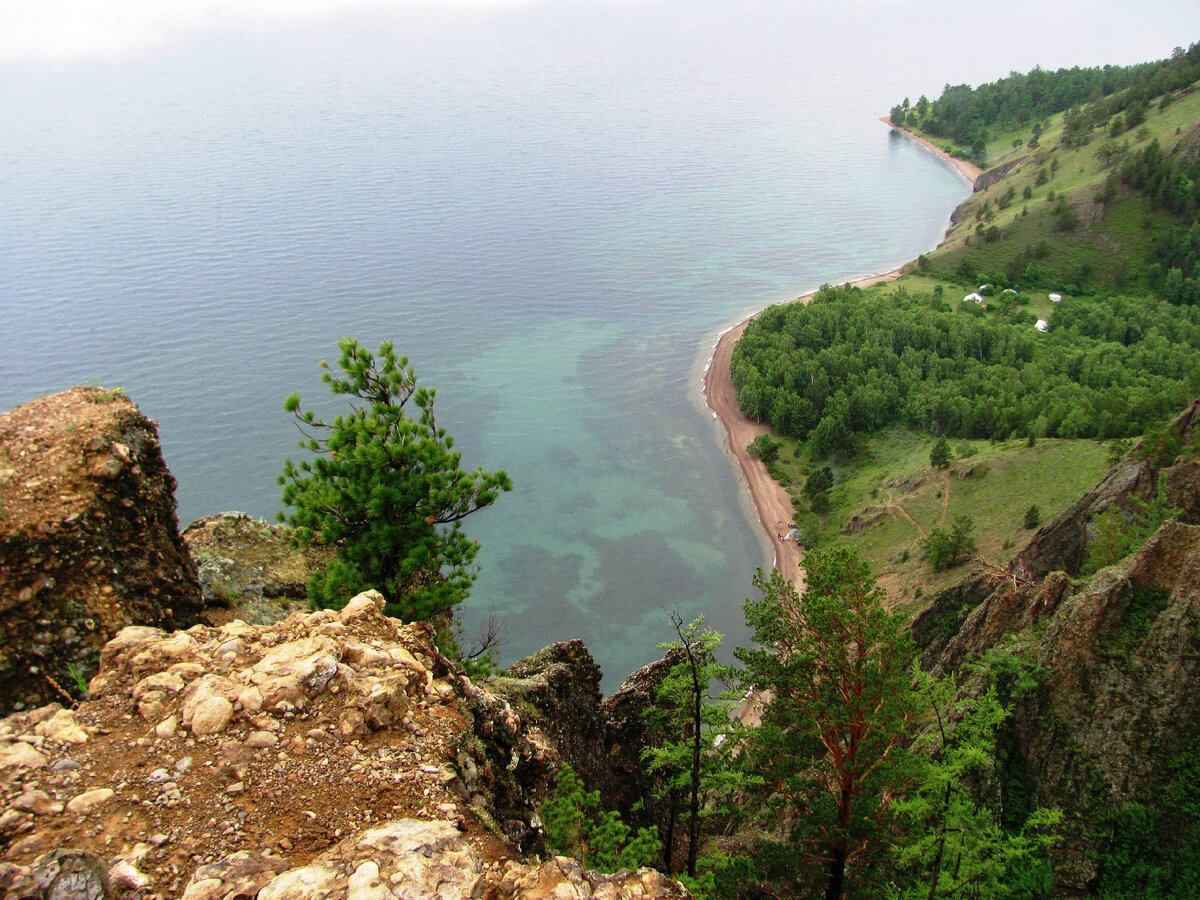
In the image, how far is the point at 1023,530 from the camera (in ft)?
197

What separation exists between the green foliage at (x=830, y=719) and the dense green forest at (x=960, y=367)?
6452 centimetres

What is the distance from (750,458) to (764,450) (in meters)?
2.08

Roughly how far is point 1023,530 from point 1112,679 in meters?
35.9

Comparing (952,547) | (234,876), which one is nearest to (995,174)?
(952,547)

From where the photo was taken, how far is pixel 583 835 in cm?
2038

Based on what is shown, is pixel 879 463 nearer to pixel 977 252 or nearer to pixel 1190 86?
pixel 977 252

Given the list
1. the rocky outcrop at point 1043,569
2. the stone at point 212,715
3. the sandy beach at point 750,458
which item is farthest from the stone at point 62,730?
the sandy beach at point 750,458

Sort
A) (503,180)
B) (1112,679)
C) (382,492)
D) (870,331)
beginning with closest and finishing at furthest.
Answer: (382,492) < (1112,679) < (870,331) < (503,180)

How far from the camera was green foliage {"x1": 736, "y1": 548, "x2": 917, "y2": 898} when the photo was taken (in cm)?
2219

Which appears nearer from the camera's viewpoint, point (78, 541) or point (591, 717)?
point (78, 541)

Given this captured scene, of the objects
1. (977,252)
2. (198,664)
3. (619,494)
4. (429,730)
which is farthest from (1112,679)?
(977,252)

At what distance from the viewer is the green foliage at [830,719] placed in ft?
72.8

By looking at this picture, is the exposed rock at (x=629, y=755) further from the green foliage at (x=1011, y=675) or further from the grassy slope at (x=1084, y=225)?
the grassy slope at (x=1084, y=225)

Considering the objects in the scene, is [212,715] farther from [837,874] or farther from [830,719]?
[837,874]
